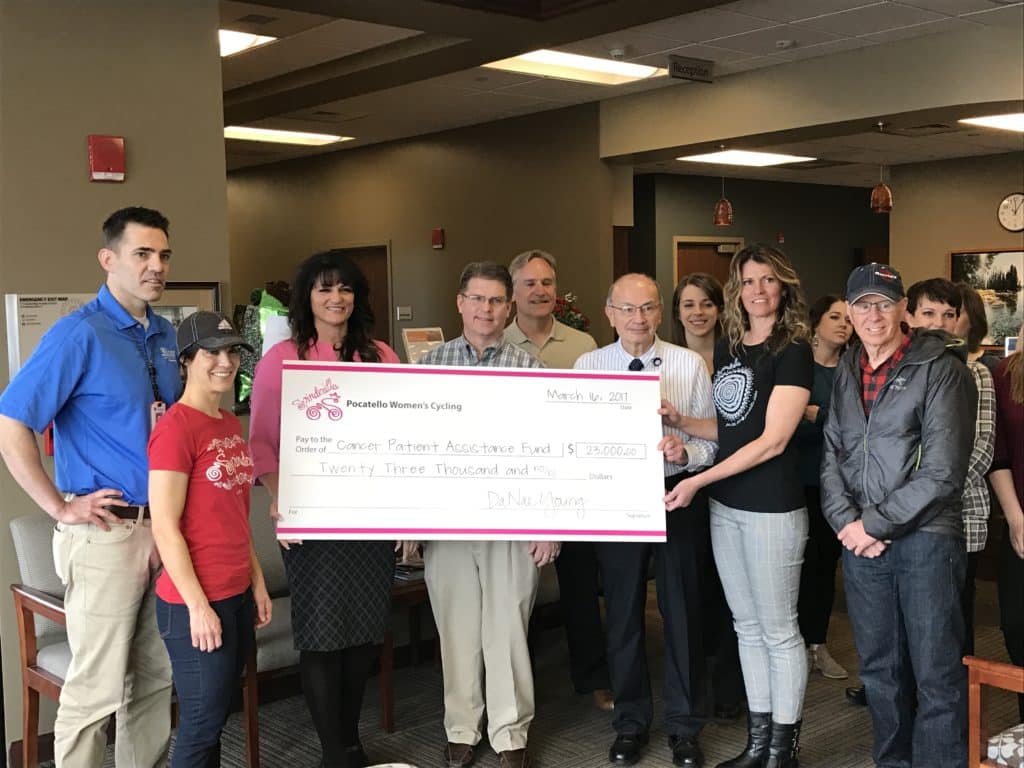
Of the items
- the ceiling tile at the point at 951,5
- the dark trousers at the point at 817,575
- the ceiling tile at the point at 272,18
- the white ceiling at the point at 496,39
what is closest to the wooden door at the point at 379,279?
the white ceiling at the point at 496,39

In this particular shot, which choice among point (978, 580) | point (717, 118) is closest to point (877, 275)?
point (978, 580)

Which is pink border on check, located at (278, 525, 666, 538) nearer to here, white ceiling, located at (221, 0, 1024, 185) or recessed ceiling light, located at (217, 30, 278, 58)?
white ceiling, located at (221, 0, 1024, 185)

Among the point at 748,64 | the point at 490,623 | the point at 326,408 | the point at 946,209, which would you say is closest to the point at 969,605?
the point at 490,623

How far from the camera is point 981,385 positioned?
129 inches

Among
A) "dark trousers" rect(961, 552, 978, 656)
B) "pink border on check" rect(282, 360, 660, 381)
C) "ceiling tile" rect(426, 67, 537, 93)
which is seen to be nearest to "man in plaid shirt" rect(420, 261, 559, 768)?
"pink border on check" rect(282, 360, 660, 381)

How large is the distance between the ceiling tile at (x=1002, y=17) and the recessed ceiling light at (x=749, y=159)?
13.7 ft

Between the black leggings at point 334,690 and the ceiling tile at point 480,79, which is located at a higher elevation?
the ceiling tile at point 480,79

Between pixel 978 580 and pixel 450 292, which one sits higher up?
pixel 450 292

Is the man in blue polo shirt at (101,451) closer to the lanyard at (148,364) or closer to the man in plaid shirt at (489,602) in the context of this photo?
the lanyard at (148,364)

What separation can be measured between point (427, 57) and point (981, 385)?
4366mm

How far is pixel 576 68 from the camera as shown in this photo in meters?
7.56

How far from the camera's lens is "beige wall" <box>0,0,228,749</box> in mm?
3896

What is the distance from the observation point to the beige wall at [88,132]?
390 centimetres

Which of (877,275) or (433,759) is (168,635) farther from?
(877,275)
